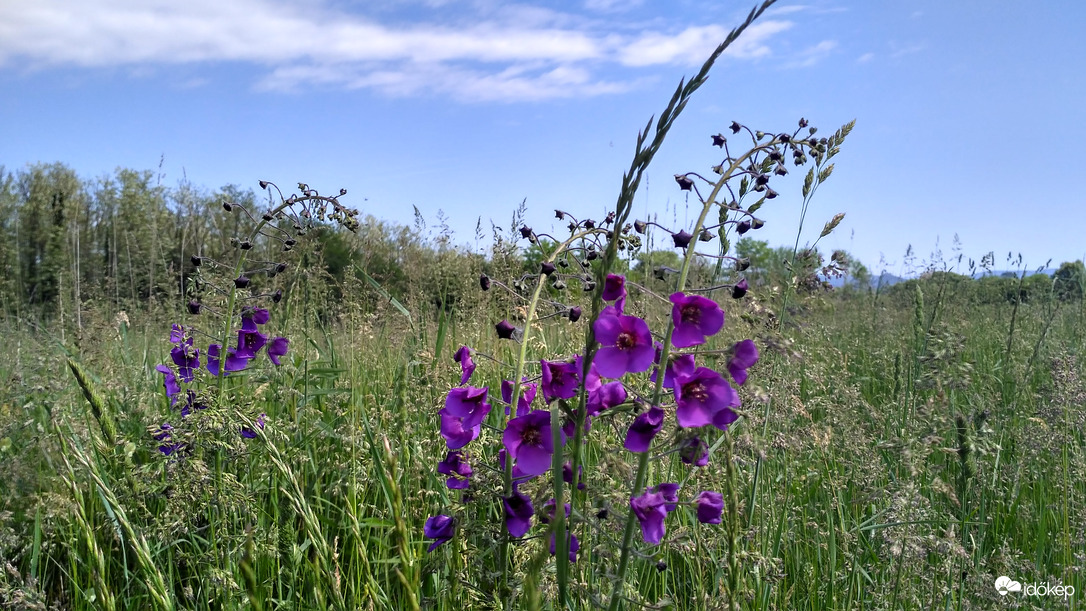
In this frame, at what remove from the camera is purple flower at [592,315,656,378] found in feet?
3.61

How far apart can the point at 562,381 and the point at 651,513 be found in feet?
0.96

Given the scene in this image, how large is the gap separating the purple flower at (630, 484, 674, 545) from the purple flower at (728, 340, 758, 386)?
25cm

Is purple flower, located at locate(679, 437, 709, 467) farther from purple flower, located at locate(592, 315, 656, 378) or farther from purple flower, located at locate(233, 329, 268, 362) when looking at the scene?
purple flower, located at locate(233, 329, 268, 362)

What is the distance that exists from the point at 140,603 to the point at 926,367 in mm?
3088

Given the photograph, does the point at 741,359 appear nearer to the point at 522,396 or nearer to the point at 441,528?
the point at 522,396

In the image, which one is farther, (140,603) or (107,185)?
(107,185)

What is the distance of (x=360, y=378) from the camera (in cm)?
328

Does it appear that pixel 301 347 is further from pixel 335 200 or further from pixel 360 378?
pixel 335 200

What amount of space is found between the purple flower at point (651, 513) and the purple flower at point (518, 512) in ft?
0.76

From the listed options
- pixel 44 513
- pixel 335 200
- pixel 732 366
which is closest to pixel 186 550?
pixel 44 513

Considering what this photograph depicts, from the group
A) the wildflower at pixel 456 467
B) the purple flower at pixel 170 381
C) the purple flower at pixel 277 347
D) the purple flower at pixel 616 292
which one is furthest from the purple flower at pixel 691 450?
the purple flower at pixel 170 381

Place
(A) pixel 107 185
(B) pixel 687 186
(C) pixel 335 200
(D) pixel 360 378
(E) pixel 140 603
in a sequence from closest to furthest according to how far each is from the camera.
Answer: (B) pixel 687 186 < (E) pixel 140 603 < (C) pixel 335 200 < (D) pixel 360 378 < (A) pixel 107 185

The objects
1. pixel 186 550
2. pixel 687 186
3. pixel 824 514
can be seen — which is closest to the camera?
pixel 687 186
